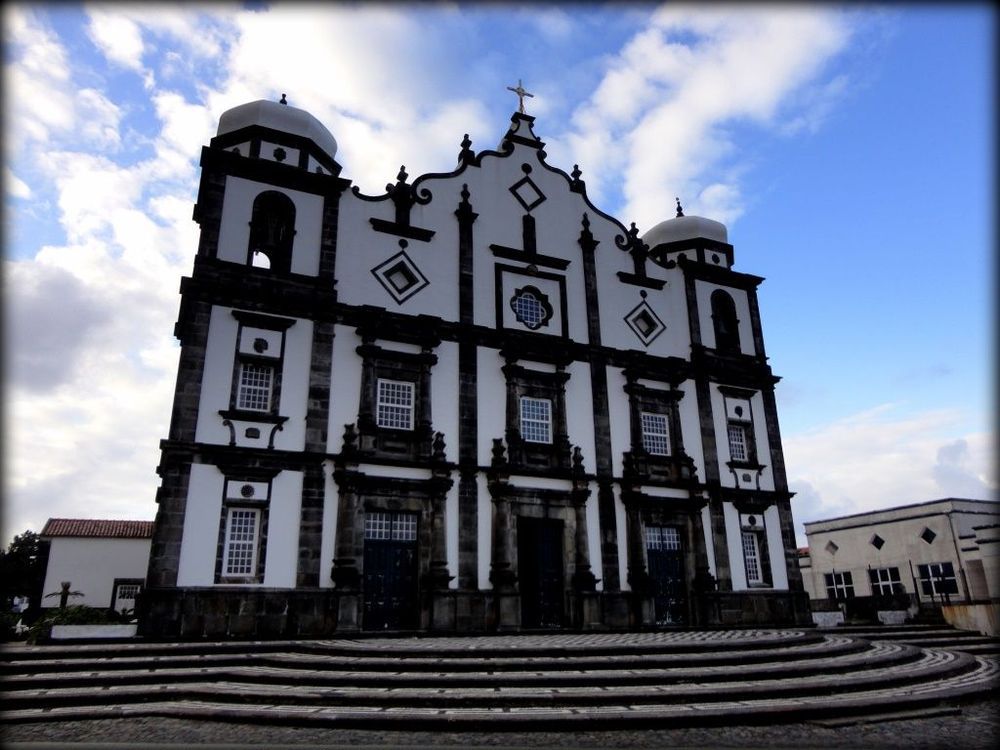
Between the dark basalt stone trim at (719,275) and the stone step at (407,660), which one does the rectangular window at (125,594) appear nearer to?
the stone step at (407,660)

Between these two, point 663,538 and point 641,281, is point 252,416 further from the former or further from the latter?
point 641,281

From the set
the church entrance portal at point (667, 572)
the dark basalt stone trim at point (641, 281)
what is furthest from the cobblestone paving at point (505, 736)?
the dark basalt stone trim at point (641, 281)

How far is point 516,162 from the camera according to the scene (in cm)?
2423

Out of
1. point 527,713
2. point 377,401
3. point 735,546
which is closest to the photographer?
point 527,713

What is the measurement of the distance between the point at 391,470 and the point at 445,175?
9802mm

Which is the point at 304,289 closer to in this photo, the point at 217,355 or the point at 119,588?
the point at 217,355

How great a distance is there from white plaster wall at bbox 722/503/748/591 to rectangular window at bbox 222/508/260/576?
14.5m

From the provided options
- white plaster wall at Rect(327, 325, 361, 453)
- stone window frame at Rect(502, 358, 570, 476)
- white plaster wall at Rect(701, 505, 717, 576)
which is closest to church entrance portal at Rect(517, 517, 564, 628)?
stone window frame at Rect(502, 358, 570, 476)

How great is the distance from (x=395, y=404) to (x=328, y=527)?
386 centimetres

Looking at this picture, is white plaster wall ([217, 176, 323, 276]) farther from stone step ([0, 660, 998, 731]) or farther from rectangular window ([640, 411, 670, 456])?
stone step ([0, 660, 998, 731])

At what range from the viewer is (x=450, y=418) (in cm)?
2019

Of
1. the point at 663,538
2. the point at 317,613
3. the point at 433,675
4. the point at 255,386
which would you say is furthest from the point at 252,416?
the point at 663,538

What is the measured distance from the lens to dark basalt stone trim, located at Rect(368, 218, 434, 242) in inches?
832

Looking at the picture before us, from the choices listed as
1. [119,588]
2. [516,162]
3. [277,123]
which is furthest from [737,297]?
[119,588]
